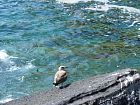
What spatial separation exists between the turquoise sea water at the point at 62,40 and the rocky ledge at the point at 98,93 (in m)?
5.58

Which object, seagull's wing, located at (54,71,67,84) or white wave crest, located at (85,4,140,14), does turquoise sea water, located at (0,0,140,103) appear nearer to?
white wave crest, located at (85,4,140,14)

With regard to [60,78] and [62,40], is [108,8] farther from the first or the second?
[60,78]

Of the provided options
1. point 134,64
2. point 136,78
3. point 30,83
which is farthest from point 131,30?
point 136,78

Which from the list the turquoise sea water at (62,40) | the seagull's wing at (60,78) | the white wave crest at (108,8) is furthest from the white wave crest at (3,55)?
the seagull's wing at (60,78)

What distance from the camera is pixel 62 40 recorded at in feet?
87.5

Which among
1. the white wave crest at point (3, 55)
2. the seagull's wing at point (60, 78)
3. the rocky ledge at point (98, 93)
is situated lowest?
the white wave crest at point (3, 55)

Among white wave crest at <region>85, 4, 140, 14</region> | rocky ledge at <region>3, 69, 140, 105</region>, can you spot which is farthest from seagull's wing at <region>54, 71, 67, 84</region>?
white wave crest at <region>85, 4, 140, 14</region>

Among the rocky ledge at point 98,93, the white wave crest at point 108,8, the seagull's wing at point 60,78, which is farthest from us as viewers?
the white wave crest at point 108,8

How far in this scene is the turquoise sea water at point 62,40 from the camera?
22328mm

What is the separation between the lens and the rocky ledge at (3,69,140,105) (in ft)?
46.3

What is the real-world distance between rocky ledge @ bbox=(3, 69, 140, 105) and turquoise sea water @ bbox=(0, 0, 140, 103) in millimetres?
5584

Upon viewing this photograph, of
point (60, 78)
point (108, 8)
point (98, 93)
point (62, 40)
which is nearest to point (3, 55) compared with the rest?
point (62, 40)

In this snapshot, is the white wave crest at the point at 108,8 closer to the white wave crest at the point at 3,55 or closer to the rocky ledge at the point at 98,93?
the white wave crest at the point at 3,55

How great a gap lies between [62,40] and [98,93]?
1239cm
